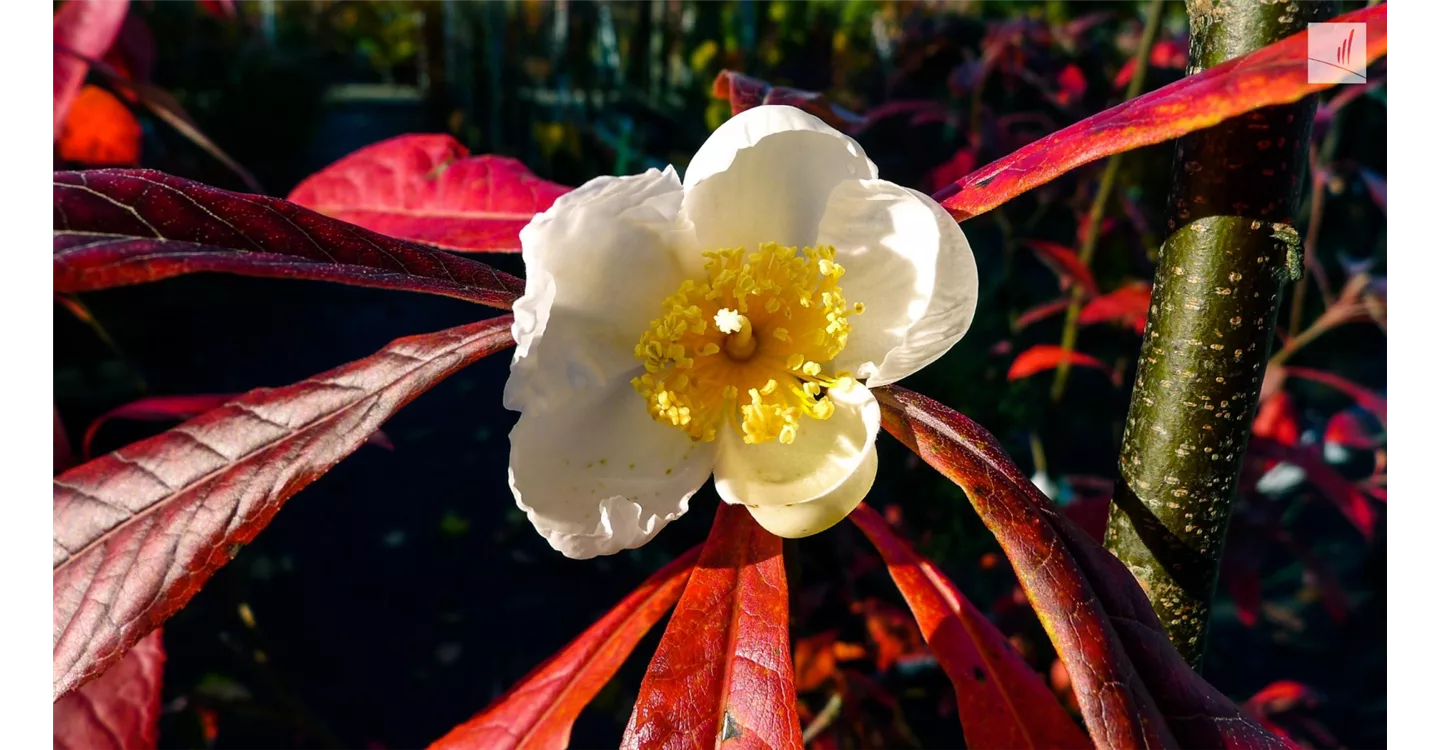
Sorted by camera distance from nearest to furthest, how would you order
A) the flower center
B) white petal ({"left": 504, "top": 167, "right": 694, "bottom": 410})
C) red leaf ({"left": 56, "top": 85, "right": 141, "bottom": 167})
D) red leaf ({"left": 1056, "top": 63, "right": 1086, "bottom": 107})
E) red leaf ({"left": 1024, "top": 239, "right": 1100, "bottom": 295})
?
white petal ({"left": 504, "top": 167, "right": 694, "bottom": 410}) < the flower center < red leaf ({"left": 56, "top": 85, "right": 141, "bottom": 167}) < red leaf ({"left": 1024, "top": 239, "right": 1100, "bottom": 295}) < red leaf ({"left": 1056, "top": 63, "right": 1086, "bottom": 107})

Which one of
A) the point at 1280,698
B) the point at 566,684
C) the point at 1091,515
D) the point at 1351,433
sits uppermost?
the point at 566,684

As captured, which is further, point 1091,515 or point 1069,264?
point 1069,264

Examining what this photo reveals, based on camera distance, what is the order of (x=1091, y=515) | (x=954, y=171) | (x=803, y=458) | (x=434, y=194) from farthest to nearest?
(x=954, y=171) → (x=1091, y=515) → (x=434, y=194) → (x=803, y=458)

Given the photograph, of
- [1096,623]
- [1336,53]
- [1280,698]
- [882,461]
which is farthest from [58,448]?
[1280,698]

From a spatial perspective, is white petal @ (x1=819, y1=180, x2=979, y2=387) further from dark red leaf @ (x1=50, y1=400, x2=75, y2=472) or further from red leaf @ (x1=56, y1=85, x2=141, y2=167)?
red leaf @ (x1=56, y1=85, x2=141, y2=167)

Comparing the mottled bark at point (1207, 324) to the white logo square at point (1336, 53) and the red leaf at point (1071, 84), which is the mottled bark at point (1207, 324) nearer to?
the white logo square at point (1336, 53)

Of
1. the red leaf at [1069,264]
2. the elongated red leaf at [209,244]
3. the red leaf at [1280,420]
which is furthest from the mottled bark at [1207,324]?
the red leaf at [1280,420]

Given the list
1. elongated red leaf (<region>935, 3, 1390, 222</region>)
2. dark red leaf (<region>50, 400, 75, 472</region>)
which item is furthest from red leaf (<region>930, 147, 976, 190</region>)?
dark red leaf (<region>50, 400, 75, 472</region>)

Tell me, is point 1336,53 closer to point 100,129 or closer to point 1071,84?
point 100,129
